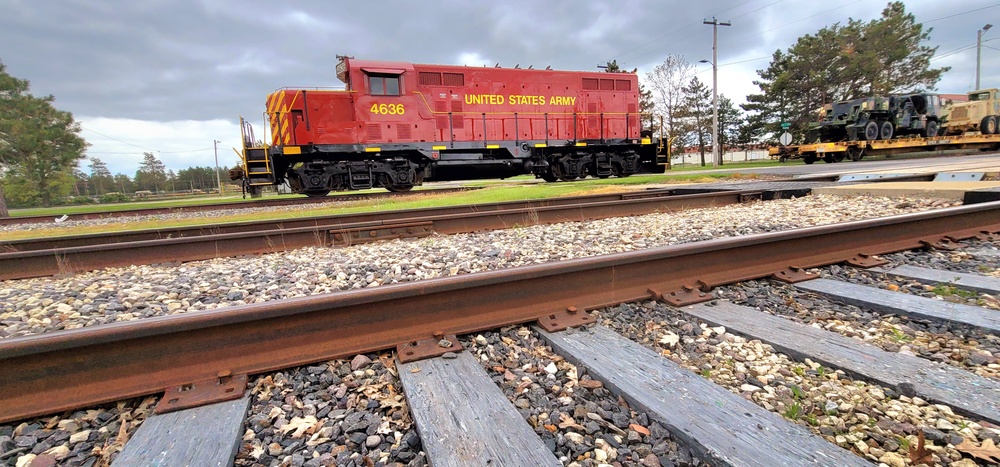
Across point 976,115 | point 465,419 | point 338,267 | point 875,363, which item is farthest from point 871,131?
point 465,419

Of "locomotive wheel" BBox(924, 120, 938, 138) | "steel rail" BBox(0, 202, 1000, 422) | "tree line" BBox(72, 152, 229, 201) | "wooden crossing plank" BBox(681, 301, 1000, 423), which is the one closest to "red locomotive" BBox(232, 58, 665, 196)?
"steel rail" BBox(0, 202, 1000, 422)

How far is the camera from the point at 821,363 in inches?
68.8

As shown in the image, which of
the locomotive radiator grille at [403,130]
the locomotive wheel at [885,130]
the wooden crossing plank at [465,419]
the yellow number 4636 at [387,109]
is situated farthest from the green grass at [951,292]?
the locomotive wheel at [885,130]

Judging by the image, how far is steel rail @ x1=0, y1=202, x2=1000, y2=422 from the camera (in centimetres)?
159

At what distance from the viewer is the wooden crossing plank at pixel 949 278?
98.2 inches

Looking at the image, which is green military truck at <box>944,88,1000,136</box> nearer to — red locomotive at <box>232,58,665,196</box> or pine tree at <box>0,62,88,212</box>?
red locomotive at <box>232,58,665,196</box>

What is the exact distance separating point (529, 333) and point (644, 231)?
3098 millimetres

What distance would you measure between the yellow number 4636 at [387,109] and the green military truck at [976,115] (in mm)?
28154

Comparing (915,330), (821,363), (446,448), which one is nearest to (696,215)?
(915,330)

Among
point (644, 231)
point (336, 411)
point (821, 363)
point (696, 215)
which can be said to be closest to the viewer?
point (336, 411)

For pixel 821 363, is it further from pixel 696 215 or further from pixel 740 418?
pixel 696 215

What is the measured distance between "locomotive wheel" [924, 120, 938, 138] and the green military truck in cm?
198

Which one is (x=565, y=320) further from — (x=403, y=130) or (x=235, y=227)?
(x=403, y=130)

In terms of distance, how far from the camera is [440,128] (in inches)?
478
